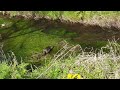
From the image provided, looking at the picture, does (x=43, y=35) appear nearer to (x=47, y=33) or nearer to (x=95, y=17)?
(x=47, y=33)

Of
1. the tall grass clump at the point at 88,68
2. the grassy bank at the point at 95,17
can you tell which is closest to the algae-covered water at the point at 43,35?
the grassy bank at the point at 95,17

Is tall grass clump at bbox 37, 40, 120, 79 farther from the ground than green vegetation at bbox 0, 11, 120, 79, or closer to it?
farther from the ground

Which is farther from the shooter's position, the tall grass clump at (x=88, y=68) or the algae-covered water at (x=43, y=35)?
the algae-covered water at (x=43, y=35)

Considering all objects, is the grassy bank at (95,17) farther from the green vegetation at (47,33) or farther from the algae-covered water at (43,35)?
the algae-covered water at (43,35)

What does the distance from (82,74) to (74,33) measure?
6.35 metres

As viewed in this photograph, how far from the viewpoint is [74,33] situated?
9148 millimetres

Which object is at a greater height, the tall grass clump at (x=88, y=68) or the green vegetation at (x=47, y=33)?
the tall grass clump at (x=88, y=68)

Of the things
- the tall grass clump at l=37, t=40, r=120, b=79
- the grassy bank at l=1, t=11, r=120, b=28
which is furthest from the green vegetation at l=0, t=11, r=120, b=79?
the tall grass clump at l=37, t=40, r=120, b=79

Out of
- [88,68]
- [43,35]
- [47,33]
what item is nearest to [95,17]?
[47,33]

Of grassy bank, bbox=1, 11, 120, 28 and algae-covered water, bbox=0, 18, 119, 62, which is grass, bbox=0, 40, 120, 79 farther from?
grassy bank, bbox=1, 11, 120, 28

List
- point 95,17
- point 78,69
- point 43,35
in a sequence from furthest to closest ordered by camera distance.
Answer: point 95,17 < point 43,35 < point 78,69

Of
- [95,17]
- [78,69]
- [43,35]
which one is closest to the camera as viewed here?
[78,69]
